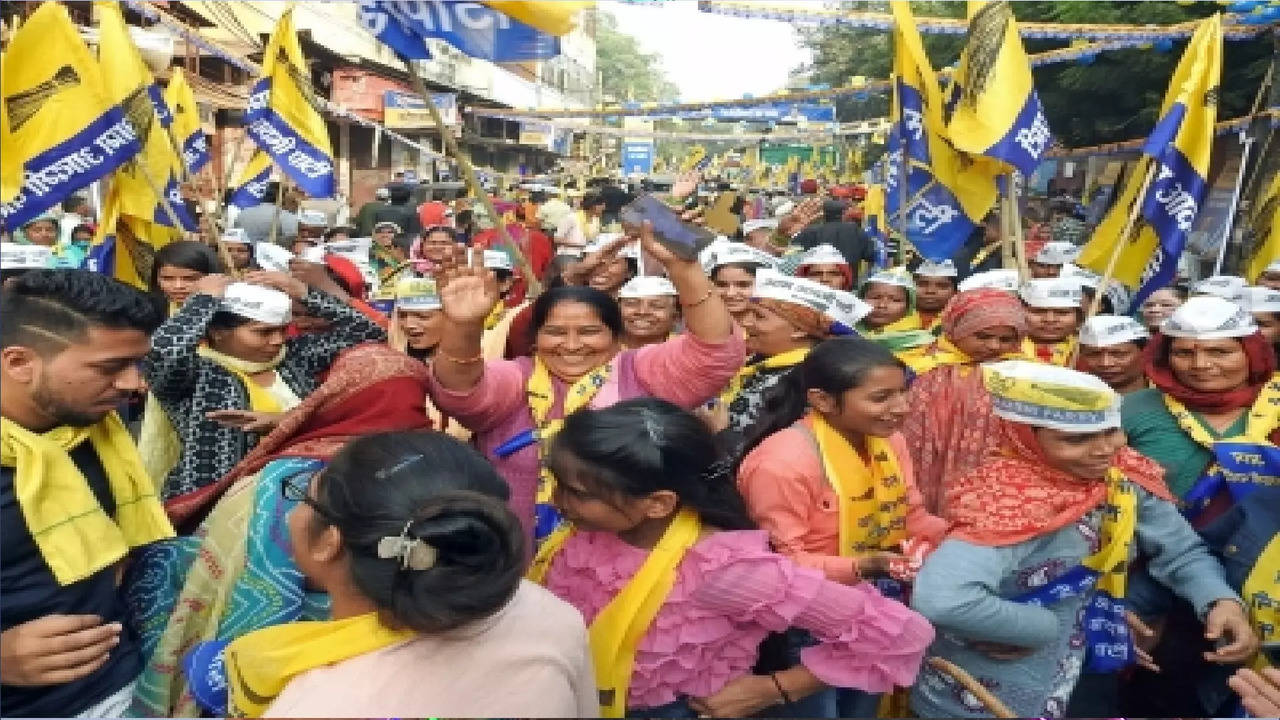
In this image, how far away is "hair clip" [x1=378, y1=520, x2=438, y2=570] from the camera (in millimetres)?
1395

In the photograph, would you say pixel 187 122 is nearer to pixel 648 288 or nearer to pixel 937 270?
pixel 648 288

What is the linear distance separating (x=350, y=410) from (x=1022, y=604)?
5.42 ft

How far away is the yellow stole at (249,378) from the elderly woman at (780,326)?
59.3 inches

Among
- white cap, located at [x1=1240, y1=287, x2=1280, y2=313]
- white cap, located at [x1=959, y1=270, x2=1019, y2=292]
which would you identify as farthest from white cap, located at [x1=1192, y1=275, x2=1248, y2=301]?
white cap, located at [x1=959, y1=270, x2=1019, y2=292]

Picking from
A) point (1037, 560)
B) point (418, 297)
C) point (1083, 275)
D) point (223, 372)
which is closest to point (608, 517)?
point (1037, 560)

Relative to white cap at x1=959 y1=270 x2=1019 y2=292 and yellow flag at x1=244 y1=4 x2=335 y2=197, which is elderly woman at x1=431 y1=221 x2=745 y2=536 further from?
yellow flag at x1=244 y1=4 x2=335 y2=197

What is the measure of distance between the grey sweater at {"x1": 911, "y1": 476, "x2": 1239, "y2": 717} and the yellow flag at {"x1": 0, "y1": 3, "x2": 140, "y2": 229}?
3.65m

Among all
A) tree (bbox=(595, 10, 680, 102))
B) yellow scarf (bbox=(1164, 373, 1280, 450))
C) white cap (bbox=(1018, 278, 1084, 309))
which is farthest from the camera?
tree (bbox=(595, 10, 680, 102))

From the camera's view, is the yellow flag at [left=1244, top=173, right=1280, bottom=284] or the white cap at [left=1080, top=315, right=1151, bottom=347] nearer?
the white cap at [left=1080, top=315, right=1151, bottom=347]

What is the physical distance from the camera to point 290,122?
19.8 ft

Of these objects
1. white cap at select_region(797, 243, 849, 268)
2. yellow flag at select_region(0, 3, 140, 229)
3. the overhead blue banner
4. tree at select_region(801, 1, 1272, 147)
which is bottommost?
white cap at select_region(797, 243, 849, 268)

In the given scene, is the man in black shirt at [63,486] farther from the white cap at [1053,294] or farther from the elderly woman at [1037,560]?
the white cap at [1053,294]

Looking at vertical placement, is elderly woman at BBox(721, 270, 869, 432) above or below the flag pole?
below

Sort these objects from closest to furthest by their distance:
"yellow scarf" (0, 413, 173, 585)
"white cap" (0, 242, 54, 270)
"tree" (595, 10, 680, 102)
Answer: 1. "yellow scarf" (0, 413, 173, 585)
2. "white cap" (0, 242, 54, 270)
3. "tree" (595, 10, 680, 102)
